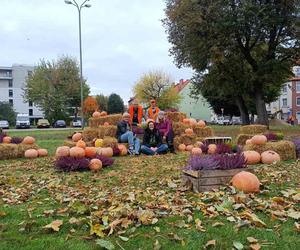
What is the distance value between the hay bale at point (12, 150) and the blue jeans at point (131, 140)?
2.91m

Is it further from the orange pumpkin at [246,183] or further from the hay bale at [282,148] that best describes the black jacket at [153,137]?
the orange pumpkin at [246,183]

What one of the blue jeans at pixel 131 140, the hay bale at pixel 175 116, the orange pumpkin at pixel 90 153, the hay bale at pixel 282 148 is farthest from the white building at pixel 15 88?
the hay bale at pixel 282 148

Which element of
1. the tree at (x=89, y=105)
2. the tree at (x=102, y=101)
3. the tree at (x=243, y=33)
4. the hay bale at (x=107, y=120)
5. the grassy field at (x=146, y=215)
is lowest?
the grassy field at (x=146, y=215)

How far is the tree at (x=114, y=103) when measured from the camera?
3099 inches

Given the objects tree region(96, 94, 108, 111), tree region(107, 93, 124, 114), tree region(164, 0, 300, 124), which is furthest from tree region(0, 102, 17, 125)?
tree region(164, 0, 300, 124)

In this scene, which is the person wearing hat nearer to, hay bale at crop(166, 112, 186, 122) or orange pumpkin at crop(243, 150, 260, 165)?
hay bale at crop(166, 112, 186, 122)

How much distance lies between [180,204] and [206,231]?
3.24ft

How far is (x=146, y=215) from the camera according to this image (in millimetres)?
4250

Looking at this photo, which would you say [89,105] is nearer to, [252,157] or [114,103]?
[114,103]

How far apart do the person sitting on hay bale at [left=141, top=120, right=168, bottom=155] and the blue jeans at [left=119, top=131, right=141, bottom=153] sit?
0.21 m

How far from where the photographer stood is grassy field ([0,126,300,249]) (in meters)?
3.65

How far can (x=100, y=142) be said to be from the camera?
11812 millimetres

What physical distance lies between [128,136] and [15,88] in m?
102

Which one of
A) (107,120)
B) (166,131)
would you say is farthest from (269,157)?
(107,120)
